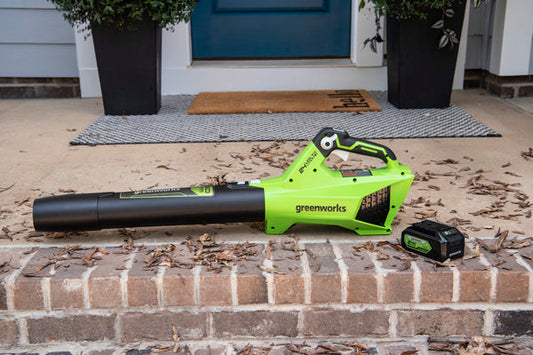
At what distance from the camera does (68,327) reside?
1607 millimetres

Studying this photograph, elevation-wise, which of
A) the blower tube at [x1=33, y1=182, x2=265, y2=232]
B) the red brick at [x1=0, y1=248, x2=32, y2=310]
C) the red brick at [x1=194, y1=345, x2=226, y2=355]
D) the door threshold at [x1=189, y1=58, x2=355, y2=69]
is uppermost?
the door threshold at [x1=189, y1=58, x2=355, y2=69]

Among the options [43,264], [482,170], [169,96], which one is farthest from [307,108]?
[43,264]

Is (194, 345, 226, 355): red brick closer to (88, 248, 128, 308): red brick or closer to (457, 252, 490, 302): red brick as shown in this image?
(88, 248, 128, 308): red brick

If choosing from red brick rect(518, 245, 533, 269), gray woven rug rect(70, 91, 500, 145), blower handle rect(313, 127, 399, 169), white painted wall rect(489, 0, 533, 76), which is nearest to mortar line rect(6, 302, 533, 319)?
red brick rect(518, 245, 533, 269)

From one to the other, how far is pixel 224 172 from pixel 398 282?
0.96 m

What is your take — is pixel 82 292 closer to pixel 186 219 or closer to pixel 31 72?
pixel 186 219

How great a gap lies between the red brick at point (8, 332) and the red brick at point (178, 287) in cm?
43

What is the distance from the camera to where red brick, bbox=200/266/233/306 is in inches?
62.0

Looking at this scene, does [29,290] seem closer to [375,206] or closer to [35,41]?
[375,206]

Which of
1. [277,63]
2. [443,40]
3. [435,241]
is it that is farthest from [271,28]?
A: [435,241]

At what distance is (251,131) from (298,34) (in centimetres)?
119

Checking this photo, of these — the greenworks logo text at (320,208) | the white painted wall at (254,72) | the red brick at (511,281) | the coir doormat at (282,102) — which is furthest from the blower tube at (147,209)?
the white painted wall at (254,72)

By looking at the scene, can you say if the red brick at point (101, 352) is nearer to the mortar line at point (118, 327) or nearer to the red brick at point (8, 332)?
the mortar line at point (118, 327)

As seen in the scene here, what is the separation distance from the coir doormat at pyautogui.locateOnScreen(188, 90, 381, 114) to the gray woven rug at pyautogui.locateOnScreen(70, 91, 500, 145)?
0.07 metres
